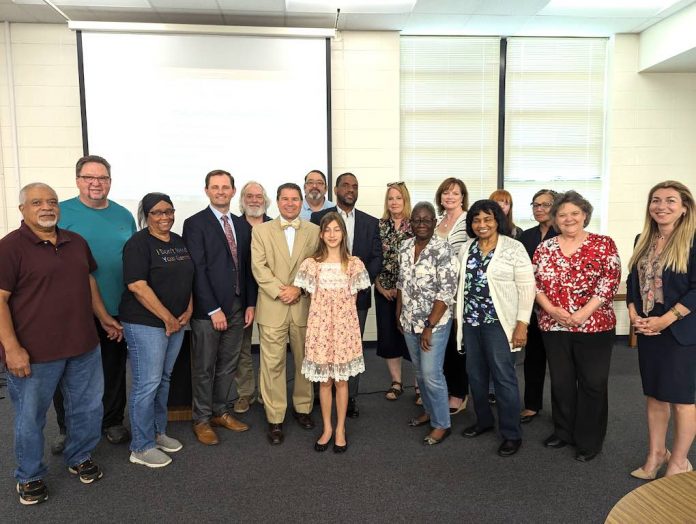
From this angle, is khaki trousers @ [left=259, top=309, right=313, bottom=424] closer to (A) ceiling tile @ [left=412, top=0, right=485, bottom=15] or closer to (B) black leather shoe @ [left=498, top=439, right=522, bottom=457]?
(B) black leather shoe @ [left=498, top=439, right=522, bottom=457]

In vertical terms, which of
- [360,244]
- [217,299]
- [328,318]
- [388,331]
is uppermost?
[360,244]

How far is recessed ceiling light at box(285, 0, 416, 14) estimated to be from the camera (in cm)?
448

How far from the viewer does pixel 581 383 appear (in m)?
2.86

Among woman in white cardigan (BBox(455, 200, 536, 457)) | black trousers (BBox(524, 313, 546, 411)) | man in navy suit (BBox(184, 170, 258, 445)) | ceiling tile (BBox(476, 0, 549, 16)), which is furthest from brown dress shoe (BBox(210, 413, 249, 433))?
ceiling tile (BBox(476, 0, 549, 16))

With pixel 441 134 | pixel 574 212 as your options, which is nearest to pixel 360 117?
pixel 441 134

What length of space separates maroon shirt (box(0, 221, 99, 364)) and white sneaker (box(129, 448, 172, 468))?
802mm

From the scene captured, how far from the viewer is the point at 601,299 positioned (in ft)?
8.87

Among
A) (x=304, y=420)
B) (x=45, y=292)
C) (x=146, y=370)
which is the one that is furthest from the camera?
(x=304, y=420)

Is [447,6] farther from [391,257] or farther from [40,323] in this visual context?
[40,323]

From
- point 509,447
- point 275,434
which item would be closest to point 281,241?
point 275,434

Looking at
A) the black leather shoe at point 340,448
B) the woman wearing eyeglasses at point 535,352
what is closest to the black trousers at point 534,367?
the woman wearing eyeglasses at point 535,352

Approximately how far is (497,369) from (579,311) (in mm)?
592

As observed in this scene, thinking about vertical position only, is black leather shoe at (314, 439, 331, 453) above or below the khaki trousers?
below

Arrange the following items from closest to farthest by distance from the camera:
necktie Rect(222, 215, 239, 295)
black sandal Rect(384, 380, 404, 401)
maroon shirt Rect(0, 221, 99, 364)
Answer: maroon shirt Rect(0, 221, 99, 364)
necktie Rect(222, 215, 239, 295)
black sandal Rect(384, 380, 404, 401)
